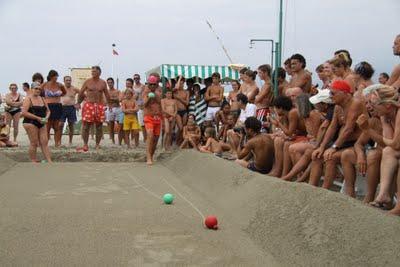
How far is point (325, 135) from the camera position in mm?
5652

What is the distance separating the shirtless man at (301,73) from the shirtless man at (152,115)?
3.46m

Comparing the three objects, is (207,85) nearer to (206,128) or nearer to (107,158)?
(206,128)

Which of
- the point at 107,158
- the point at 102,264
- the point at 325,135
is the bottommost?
the point at 107,158

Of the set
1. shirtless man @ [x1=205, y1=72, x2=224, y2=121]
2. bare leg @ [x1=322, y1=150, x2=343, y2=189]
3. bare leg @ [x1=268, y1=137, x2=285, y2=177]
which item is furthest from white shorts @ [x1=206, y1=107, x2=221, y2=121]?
bare leg @ [x1=322, y1=150, x2=343, y2=189]

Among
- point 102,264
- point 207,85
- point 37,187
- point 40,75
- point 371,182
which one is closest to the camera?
point 102,264

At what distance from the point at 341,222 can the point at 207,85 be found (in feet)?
30.6

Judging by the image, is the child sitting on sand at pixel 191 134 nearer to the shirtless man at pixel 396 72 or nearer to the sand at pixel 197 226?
the sand at pixel 197 226

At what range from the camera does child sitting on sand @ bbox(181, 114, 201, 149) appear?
11.2m

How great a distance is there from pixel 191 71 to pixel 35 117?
5887 millimetres

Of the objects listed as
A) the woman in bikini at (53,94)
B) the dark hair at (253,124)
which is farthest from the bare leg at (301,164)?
the woman in bikini at (53,94)

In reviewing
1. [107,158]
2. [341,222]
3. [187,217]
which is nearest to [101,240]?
[187,217]

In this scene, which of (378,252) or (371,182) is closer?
(378,252)

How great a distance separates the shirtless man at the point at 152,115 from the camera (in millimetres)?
10250

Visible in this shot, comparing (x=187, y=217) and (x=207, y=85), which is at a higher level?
(x=207, y=85)
